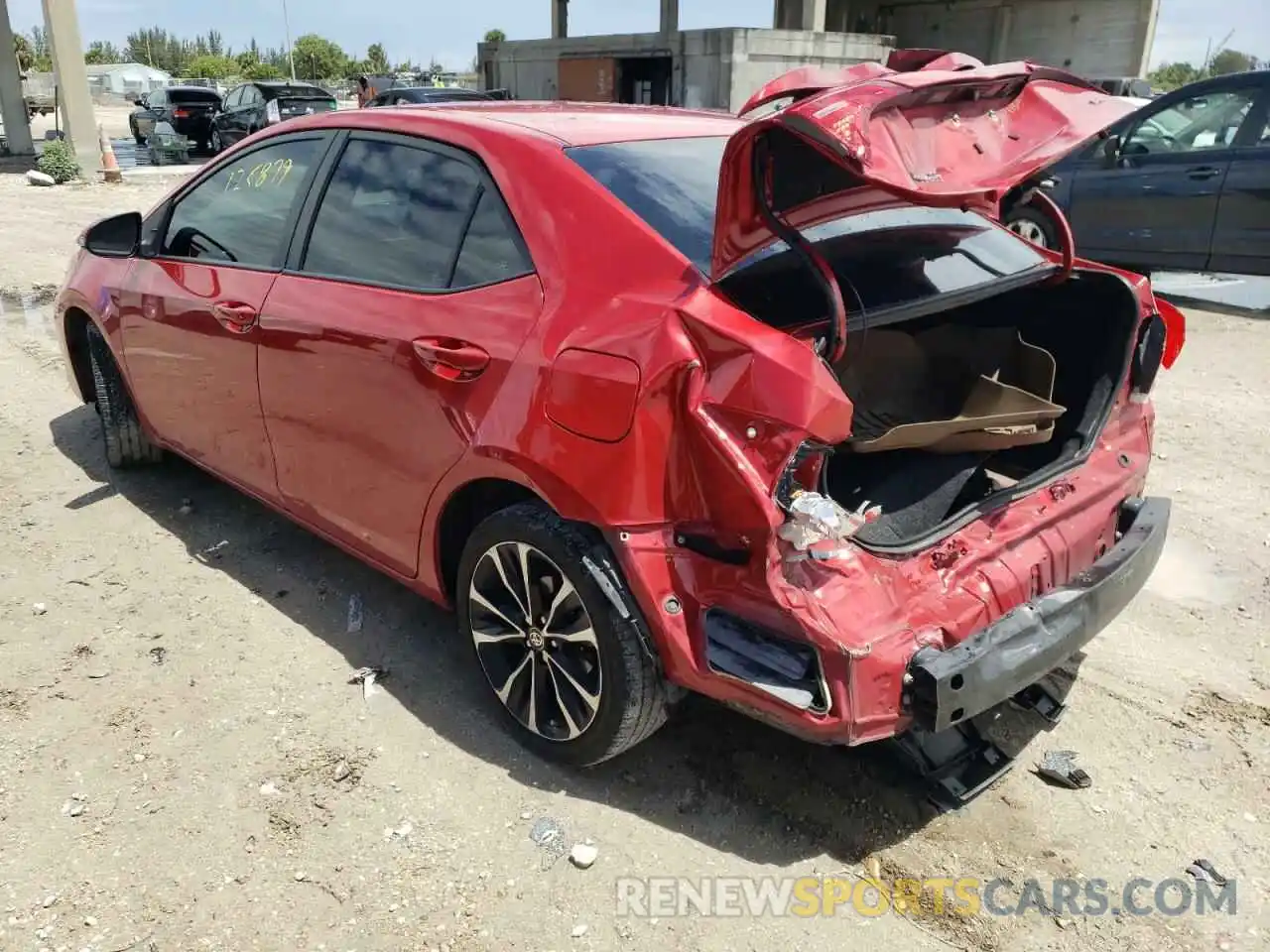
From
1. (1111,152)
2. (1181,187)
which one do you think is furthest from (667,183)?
(1111,152)

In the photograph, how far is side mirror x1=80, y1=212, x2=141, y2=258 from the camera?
412 centimetres

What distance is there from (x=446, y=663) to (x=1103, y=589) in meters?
2.03

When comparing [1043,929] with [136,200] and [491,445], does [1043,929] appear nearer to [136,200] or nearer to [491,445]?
[491,445]

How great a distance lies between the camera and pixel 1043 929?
2326mm

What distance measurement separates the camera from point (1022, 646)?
2377mm

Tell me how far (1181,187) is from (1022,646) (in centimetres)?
717

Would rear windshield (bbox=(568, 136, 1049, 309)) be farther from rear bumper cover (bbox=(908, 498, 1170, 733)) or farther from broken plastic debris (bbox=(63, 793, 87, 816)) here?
broken plastic debris (bbox=(63, 793, 87, 816))

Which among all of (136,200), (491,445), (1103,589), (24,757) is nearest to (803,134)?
(491,445)

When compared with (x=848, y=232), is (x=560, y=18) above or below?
above

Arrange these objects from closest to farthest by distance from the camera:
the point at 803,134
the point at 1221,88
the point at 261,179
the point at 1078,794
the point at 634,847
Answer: the point at 803,134 → the point at 634,847 → the point at 1078,794 → the point at 261,179 → the point at 1221,88

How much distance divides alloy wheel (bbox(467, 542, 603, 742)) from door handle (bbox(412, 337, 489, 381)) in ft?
1.55

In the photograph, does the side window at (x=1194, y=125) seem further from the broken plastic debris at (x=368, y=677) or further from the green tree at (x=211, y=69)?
the green tree at (x=211, y=69)

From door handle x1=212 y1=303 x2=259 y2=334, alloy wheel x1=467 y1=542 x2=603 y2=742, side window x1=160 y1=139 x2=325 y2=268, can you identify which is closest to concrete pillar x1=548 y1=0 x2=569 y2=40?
side window x1=160 y1=139 x2=325 y2=268

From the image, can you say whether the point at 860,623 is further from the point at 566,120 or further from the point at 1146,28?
the point at 1146,28
